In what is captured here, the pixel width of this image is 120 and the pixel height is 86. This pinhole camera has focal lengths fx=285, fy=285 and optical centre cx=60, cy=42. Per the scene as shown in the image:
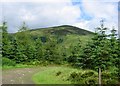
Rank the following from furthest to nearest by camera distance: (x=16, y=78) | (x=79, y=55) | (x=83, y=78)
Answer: (x=79, y=55) < (x=16, y=78) < (x=83, y=78)

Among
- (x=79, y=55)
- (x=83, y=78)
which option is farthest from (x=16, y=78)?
(x=79, y=55)

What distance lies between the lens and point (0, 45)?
42.4 meters

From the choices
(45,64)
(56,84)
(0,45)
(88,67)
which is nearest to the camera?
(56,84)

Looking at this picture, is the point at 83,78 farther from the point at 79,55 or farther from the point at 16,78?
the point at 79,55

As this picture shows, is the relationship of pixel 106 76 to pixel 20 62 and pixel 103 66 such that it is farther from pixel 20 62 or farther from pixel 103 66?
pixel 20 62

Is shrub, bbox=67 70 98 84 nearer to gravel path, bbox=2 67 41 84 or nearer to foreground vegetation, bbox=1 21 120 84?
foreground vegetation, bbox=1 21 120 84

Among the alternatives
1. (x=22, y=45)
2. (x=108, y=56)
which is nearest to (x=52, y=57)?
(x=22, y=45)

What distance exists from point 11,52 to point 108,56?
68.4ft

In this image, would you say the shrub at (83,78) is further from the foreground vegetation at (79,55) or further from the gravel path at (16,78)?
the gravel path at (16,78)

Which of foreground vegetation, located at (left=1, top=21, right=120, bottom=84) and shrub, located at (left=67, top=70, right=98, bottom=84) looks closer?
shrub, located at (left=67, top=70, right=98, bottom=84)

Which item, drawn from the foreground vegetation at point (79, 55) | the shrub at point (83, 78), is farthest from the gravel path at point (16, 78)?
the shrub at point (83, 78)

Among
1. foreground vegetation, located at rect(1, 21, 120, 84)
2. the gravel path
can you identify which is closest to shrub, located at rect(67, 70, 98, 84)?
foreground vegetation, located at rect(1, 21, 120, 84)

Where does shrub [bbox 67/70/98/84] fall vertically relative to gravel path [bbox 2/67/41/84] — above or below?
above

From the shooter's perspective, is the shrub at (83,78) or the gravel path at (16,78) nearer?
the shrub at (83,78)
